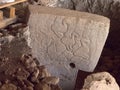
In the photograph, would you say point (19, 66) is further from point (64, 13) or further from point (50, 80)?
point (64, 13)

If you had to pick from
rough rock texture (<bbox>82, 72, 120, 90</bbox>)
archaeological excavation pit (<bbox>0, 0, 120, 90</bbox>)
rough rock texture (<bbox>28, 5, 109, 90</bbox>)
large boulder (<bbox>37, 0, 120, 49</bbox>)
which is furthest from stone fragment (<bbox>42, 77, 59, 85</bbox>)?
large boulder (<bbox>37, 0, 120, 49</bbox>)

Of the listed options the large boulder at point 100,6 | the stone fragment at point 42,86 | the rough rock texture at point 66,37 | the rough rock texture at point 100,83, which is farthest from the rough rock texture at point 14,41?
the large boulder at point 100,6

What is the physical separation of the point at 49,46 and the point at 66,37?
14 cm

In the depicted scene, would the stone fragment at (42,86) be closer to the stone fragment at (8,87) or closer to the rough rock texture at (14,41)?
the stone fragment at (8,87)

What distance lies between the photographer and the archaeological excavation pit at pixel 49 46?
1488 millimetres

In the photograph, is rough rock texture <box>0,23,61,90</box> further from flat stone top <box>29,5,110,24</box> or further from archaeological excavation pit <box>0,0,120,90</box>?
flat stone top <box>29,5,110,24</box>

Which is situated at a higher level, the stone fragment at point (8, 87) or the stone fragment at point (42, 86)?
the stone fragment at point (8, 87)

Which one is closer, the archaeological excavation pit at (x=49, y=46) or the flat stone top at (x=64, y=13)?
the archaeological excavation pit at (x=49, y=46)

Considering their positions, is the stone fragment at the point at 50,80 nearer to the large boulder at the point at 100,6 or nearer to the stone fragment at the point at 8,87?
the stone fragment at the point at 8,87

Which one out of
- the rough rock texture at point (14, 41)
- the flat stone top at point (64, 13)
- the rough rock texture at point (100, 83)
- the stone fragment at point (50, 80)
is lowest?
the rough rock texture at point (100, 83)

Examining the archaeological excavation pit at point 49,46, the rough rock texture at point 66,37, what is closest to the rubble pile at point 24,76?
the archaeological excavation pit at point 49,46

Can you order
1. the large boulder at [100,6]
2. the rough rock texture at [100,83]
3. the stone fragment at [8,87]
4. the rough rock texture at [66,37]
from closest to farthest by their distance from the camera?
1. the stone fragment at [8,87]
2. the rough rock texture at [100,83]
3. the rough rock texture at [66,37]
4. the large boulder at [100,6]

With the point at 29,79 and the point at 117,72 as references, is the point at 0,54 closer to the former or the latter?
the point at 29,79

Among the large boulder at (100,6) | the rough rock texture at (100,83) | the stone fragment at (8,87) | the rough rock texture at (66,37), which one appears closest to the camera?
the stone fragment at (8,87)
